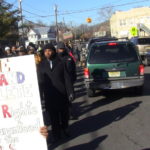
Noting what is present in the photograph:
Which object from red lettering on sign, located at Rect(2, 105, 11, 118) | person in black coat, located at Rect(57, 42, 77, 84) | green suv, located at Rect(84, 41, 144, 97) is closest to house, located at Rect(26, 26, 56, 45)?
green suv, located at Rect(84, 41, 144, 97)

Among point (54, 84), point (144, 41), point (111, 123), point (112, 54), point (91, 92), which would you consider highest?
point (112, 54)

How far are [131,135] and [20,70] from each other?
9.98ft

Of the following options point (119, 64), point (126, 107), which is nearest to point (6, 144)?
point (126, 107)

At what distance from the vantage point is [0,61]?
3850 millimetres

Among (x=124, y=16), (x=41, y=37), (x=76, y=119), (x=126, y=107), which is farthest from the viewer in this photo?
(x=41, y=37)

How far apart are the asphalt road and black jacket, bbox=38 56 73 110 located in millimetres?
765

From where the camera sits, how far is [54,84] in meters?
5.94

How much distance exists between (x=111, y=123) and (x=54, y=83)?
1864 millimetres

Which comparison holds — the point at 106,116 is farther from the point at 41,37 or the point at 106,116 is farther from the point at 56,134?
the point at 41,37

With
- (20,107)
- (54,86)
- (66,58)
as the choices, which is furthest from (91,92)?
(20,107)

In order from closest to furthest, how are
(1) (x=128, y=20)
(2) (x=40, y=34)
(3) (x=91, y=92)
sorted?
(3) (x=91, y=92) → (1) (x=128, y=20) → (2) (x=40, y=34)

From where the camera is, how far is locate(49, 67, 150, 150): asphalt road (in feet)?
18.9

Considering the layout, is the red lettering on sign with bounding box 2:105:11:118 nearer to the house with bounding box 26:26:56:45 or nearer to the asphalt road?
the asphalt road

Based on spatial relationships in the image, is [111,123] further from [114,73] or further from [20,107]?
[20,107]
